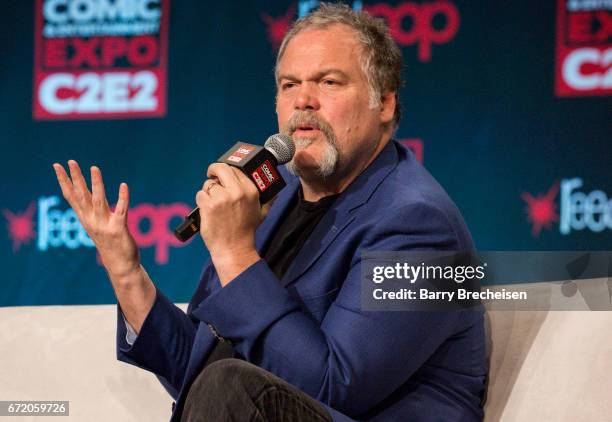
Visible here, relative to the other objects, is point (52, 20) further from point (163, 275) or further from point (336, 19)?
point (336, 19)

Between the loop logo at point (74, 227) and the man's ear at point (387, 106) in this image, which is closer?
the man's ear at point (387, 106)

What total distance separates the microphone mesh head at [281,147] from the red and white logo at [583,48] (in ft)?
5.30

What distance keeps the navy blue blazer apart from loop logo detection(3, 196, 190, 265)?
163cm

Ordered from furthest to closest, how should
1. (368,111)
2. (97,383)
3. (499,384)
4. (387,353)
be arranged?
(97,383), (368,111), (499,384), (387,353)

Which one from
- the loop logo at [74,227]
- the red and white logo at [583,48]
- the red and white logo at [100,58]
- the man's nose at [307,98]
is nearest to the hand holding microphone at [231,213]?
the man's nose at [307,98]

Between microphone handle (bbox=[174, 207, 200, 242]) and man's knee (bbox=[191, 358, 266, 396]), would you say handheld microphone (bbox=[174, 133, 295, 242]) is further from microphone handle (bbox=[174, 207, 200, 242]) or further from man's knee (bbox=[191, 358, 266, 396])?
man's knee (bbox=[191, 358, 266, 396])

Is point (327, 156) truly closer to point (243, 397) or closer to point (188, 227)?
point (188, 227)

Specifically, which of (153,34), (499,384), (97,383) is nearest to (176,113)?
(153,34)

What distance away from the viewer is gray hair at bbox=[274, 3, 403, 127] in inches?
73.8

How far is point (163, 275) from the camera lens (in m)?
3.45

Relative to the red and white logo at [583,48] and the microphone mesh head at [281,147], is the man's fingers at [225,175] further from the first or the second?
the red and white logo at [583,48]

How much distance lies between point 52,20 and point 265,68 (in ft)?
2.92

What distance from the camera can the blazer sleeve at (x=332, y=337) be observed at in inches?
58.9

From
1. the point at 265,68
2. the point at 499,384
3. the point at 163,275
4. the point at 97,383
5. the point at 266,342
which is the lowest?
the point at 163,275
